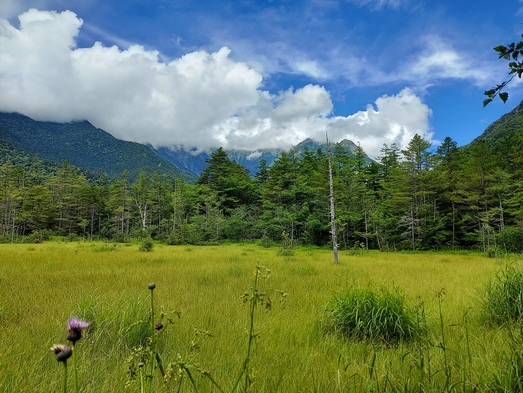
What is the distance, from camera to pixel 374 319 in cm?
371

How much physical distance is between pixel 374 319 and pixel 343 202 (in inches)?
1397

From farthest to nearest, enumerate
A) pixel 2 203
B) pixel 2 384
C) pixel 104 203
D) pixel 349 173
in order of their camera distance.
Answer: pixel 104 203 → pixel 2 203 → pixel 349 173 → pixel 2 384

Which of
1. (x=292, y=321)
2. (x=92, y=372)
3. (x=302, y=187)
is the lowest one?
(x=292, y=321)

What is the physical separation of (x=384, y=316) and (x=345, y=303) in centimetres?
54

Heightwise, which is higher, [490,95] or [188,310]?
[490,95]

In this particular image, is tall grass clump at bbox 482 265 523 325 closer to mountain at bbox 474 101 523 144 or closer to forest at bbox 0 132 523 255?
forest at bbox 0 132 523 255

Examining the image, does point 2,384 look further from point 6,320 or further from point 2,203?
point 2,203

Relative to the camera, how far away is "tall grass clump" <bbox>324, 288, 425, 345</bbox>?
12.1ft

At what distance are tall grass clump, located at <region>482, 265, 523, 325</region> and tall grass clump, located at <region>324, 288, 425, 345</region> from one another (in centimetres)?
114

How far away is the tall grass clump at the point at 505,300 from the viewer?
4004mm

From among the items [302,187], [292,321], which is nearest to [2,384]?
[292,321]

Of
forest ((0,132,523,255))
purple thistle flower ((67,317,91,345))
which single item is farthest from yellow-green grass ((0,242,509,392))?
forest ((0,132,523,255))

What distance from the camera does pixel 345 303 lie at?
4168 millimetres

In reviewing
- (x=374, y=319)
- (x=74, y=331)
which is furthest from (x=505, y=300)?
(x=74, y=331)
